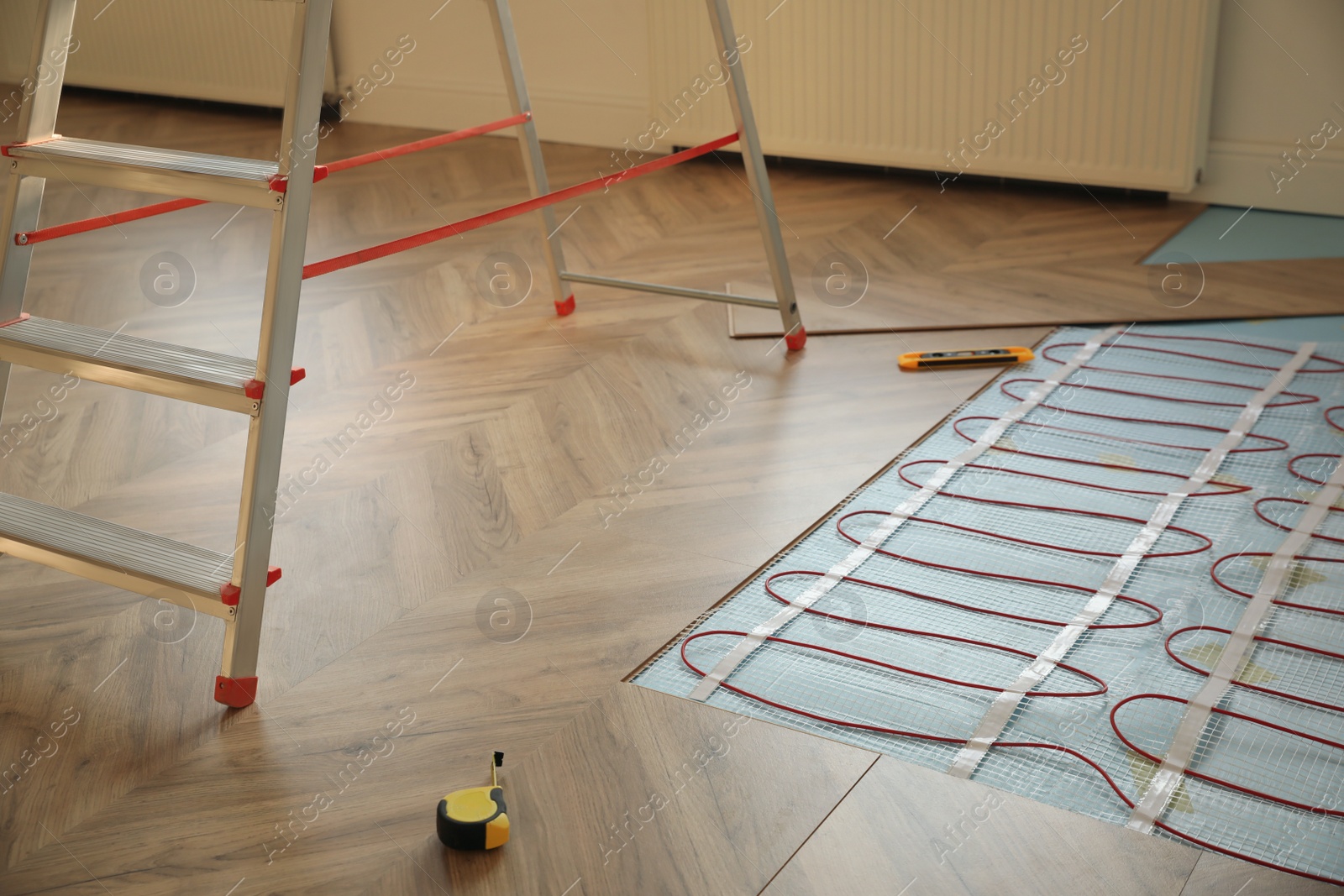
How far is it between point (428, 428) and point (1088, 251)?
1878 mm

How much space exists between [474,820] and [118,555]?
0.65m

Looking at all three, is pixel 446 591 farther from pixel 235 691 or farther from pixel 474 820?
pixel 474 820

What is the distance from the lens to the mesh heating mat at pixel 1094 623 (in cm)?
147

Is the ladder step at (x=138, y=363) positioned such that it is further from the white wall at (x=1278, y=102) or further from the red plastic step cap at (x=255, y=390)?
the white wall at (x=1278, y=102)

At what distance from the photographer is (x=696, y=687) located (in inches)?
65.6

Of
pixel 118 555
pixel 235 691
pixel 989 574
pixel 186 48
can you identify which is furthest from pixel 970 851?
pixel 186 48

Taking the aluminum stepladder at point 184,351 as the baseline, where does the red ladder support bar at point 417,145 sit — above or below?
above

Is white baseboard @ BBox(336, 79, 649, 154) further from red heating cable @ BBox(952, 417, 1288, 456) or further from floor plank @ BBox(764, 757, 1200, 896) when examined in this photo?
floor plank @ BBox(764, 757, 1200, 896)

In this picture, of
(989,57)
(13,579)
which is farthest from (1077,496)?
(989,57)

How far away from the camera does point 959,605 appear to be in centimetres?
183

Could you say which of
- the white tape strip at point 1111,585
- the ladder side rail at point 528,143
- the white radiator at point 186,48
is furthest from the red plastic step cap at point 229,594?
the white radiator at point 186,48

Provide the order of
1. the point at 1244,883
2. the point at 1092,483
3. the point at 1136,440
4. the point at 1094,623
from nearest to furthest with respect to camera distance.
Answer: the point at 1244,883, the point at 1094,623, the point at 1092,483, the point at 1136,440

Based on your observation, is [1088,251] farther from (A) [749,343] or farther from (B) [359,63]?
(B) [359,63]

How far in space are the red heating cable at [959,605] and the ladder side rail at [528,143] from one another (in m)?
1.23
